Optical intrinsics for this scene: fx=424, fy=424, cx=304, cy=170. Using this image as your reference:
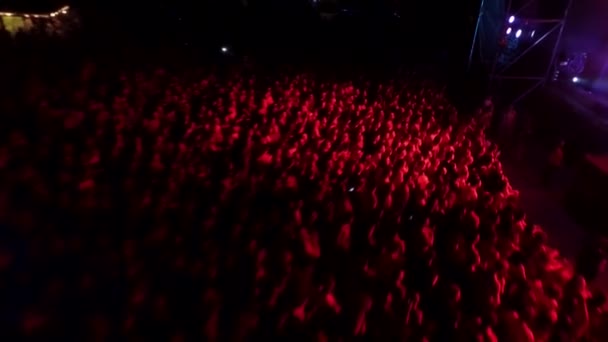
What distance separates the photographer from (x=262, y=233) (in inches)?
153

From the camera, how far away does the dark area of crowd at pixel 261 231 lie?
120 inches

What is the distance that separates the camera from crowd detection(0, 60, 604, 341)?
3.04 m

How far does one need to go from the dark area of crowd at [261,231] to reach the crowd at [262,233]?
17 millimetres

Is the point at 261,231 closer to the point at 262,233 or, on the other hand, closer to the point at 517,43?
the point at 262,233

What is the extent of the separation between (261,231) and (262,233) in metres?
0.03

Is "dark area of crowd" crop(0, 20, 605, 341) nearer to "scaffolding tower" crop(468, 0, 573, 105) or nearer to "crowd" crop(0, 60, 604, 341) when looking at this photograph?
"crowd" crop(0, 60, 604, 341)

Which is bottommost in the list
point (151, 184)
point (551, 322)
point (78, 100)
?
point (551, 322)

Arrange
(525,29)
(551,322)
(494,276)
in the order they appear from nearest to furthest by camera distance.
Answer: (551,322), (494,276), (525,29)

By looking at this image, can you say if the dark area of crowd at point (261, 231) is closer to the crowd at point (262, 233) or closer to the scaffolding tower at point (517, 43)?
the crowd at point (262, 233)

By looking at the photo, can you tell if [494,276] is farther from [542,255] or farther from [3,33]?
[3,33]

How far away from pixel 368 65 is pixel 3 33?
821 cm

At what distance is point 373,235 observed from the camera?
3846mm

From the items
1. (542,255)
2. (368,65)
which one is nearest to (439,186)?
(542,255)

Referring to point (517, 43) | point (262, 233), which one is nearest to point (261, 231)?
point (262, 233)
